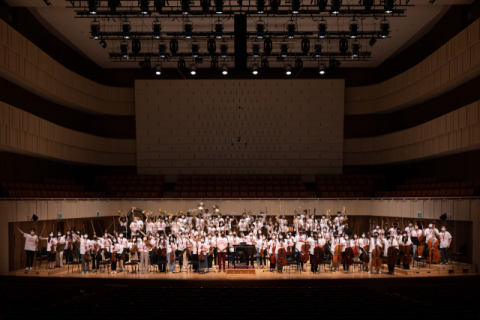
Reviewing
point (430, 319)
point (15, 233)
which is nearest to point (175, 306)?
point (430, 319)

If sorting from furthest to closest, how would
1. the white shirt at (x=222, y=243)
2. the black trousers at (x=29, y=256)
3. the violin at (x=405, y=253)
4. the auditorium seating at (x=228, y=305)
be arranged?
the black trousers at (x=29, y=256)
the white shirt at (x=222, y=243)
the violin at (x=405, y=253)
the auditorium seating at (x=228, y=305)

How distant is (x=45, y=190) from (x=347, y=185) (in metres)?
14.2

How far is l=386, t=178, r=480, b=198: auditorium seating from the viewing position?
49.2 ft

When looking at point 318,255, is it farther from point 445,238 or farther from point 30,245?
point 30,245

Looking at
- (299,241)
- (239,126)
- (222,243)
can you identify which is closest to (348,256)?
(299,241)

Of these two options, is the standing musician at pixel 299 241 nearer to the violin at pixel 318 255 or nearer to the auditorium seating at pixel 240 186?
the violin at pixel 318 255

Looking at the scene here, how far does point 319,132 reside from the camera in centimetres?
2408

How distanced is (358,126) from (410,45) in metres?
5.12

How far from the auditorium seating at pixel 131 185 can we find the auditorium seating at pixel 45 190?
1.19m

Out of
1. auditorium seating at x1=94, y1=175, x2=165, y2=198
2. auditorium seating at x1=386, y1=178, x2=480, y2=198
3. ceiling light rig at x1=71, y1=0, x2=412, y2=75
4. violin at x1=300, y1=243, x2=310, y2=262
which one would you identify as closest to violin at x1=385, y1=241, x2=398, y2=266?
violin at x1=300, y1=243, x2=310, y2=262

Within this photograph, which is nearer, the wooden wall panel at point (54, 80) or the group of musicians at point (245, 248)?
the group of musicians at point (245, 248)

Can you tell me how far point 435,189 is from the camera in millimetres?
17531

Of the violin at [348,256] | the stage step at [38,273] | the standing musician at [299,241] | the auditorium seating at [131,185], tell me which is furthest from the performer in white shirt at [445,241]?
the auditorium seating at [131,185]

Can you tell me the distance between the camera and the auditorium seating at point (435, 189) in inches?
591
